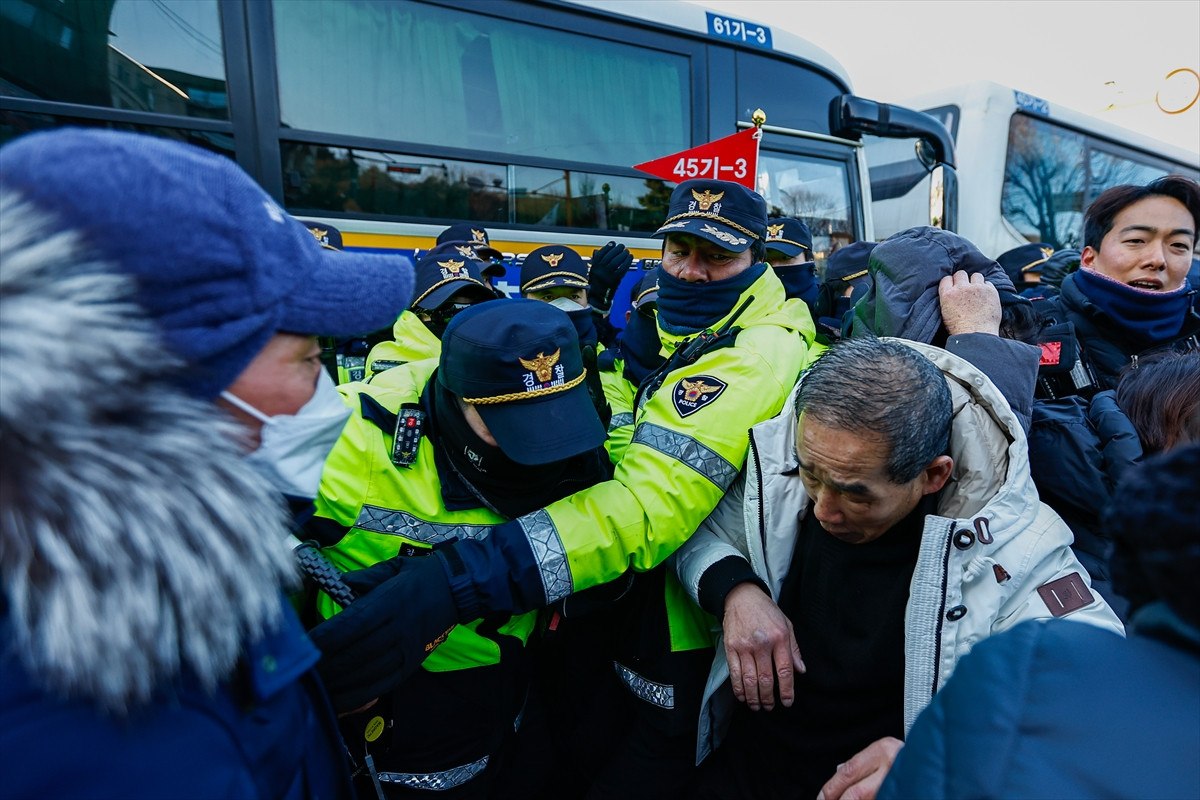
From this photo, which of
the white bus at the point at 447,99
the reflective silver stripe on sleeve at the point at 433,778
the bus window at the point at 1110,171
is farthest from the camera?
the bus window at the point at 1110,171

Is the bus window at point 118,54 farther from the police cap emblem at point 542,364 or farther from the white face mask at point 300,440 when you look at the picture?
the white face mask at point 300,440

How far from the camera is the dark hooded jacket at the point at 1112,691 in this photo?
0.64m

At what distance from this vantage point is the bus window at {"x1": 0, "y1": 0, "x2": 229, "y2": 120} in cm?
307

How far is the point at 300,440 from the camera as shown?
92 cm

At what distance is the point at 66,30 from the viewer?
3.13 m

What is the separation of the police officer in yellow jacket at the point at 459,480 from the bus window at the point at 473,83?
9.05ft

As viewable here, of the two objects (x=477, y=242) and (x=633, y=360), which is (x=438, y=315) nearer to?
(x=477, y=242)

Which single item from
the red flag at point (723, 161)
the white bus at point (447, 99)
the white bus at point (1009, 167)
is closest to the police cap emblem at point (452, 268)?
the white bus at point (447, 99)

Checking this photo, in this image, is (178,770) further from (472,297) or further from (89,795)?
(472,297)

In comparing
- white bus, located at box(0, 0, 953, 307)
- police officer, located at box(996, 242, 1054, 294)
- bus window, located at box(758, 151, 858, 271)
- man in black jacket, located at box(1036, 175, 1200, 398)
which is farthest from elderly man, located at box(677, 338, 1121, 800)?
police officer, located at box(996, 242, 1054, 294)

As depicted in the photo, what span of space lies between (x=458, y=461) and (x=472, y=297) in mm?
1879

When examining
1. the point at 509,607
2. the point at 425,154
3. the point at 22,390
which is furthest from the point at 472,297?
the point at 22,390

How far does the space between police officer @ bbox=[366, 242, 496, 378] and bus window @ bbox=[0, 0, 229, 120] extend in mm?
1404

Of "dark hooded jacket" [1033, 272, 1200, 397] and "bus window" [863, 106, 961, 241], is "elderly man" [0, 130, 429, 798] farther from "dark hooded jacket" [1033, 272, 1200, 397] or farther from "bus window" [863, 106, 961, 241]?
Answer: "bus window" [863, 106, 961, 241]
